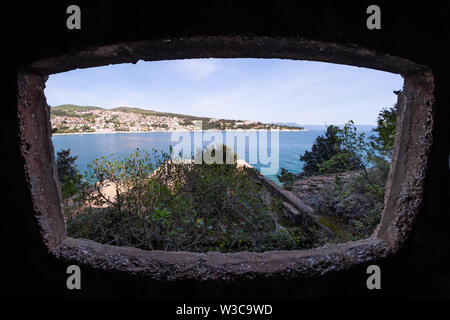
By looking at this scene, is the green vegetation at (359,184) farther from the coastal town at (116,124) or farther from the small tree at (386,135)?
the coastal town at (116,124)

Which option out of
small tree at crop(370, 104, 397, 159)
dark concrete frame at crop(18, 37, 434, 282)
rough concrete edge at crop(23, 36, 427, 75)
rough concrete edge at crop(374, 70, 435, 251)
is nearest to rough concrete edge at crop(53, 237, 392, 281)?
dark concrete frame at crop(18, 37, 434, 282)

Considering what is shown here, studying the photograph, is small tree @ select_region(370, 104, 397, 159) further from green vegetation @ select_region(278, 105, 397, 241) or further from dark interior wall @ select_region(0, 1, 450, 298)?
dark interior wall @ select_region(0, 1, 450, 298)

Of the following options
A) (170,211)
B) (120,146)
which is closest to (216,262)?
(170,211)

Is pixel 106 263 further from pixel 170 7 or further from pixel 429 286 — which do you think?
pixel 429 286

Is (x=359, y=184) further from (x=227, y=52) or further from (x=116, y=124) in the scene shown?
(x=116, y=124)
